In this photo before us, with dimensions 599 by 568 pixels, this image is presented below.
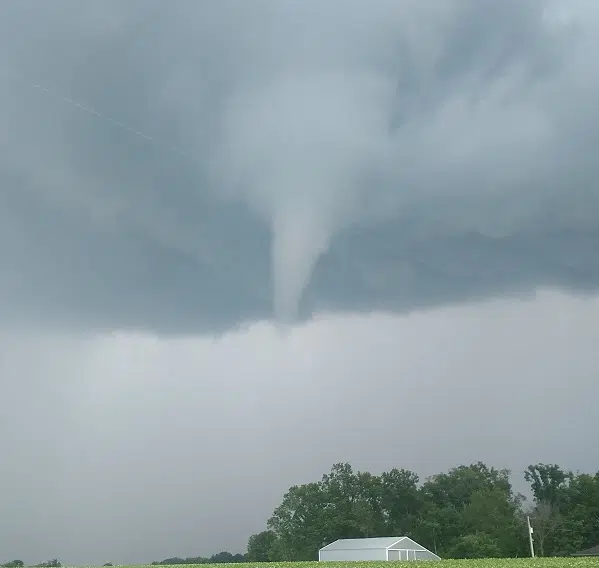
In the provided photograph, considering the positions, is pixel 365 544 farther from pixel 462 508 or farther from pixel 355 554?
pixel 462 508

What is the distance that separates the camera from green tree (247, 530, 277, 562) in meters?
136

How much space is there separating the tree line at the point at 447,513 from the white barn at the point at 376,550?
11.8 meters

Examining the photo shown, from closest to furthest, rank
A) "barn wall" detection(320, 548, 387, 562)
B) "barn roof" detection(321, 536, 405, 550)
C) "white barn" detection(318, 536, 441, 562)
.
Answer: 1. "barn wall" detection(320, 548, 387, 562)
2. "white barn" detection(318, 536, 441, 562)
3. "barn roof" detection(321, 536, 405, 550)

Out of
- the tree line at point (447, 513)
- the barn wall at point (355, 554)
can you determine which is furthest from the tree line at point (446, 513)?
the barn wall at point (355, 554)

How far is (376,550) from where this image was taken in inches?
3066

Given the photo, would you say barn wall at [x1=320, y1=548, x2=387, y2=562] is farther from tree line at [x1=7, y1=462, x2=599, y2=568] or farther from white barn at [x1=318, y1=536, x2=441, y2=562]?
tree line at [x1=7, y1=462, x2=599, y2=568]

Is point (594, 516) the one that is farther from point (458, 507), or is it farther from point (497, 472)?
point (497, 472)

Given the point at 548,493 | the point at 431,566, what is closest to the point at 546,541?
the point at 548,493

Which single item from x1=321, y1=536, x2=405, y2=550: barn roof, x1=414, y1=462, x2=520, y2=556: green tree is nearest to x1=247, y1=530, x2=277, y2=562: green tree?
x1=414, y1=462, x2=520, y2=556: green tree

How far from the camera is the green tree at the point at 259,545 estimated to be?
136 meters

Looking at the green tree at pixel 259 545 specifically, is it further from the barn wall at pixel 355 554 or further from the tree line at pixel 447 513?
the barn wall at pixel 355 554

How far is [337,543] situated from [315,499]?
2700 cm

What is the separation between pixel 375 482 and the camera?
116750 mm

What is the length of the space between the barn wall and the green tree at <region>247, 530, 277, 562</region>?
53037 millimetres
